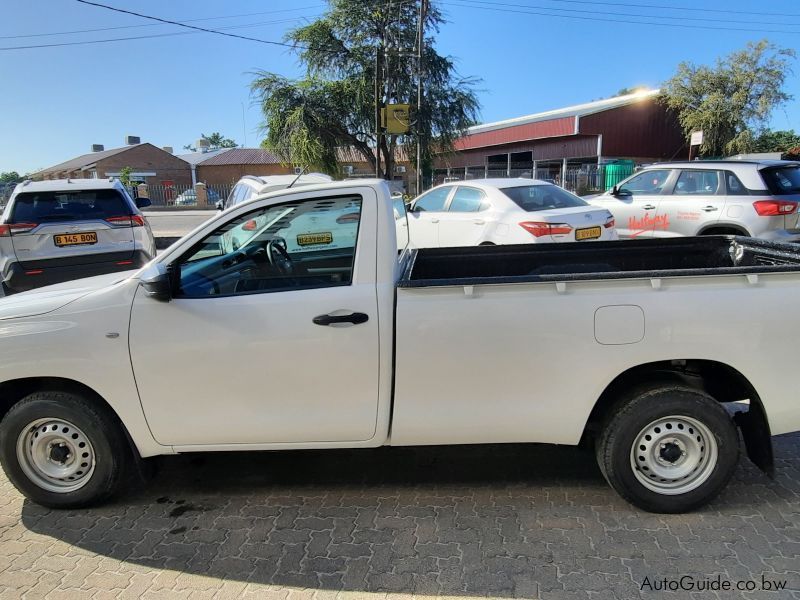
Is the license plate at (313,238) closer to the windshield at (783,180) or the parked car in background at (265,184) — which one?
the parked car in background at (265,184)

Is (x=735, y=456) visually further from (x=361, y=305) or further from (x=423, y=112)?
(x=423, y=112)

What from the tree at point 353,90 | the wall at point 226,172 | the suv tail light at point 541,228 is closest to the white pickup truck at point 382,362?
the suv tail light at point 541,228

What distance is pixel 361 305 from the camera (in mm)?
2846

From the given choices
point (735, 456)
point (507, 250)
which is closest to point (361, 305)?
point (507, 250)

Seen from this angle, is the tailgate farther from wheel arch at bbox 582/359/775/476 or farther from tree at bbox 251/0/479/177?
tree at bbox 251/0/479/177

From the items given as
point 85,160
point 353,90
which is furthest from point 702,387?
point 85,160

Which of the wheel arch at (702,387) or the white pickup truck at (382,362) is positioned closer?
the white pickup truck at (382,362)

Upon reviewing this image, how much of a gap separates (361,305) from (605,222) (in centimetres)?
576

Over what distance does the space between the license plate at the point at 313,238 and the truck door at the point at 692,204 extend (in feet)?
21.8

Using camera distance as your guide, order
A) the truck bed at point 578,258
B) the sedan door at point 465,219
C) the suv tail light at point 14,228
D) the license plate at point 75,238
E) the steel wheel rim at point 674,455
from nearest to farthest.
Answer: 1. the steel wheel rim at point 674,455
2. the truck bed at point 578,258
3. the suv tail light at point 14,228
4. the license plate at point 75,238
5. the sedan door at point 465,219

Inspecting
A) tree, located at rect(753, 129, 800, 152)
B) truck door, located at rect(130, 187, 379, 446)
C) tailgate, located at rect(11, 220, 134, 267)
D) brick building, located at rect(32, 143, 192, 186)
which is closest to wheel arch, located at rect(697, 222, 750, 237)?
truck door, located at rect(130, 187, 379, 446)

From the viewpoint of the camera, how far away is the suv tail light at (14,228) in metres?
7.07

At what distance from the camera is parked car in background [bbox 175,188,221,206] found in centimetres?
3941

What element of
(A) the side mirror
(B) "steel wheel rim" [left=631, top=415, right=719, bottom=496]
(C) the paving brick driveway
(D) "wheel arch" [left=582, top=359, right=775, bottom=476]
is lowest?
(C) the paving brick driveway
